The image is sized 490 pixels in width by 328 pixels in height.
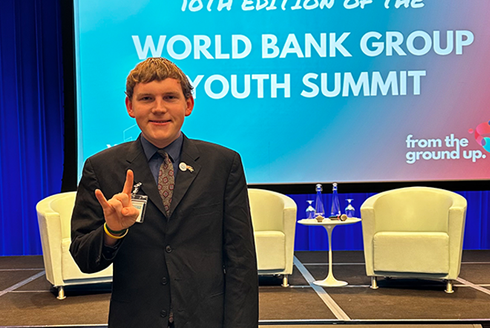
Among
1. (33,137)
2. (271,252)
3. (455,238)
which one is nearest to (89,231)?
(271,252)

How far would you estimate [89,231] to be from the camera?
1.48 meters

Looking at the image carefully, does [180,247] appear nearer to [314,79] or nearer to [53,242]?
[53,242]

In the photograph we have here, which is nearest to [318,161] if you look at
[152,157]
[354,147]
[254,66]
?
[354,147]

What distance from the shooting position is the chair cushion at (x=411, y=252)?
178 inches

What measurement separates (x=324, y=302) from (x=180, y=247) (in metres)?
2.95

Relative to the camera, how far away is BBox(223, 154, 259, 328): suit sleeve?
5.00 ft

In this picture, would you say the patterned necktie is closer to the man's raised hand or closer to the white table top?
the man's raised hand

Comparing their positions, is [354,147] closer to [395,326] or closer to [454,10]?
[454,10]

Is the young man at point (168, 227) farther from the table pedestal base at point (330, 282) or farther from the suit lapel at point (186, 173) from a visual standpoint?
the table pedestal base at point (330, 282)

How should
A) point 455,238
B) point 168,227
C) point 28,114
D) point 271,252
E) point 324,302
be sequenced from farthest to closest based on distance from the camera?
point 28,114, point 271,252, point 455,238, point 324,302, point 168,227

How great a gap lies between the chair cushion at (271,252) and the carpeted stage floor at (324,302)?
20cm

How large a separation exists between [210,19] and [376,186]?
97.1 inches

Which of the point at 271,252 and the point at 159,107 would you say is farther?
the point at 271,252

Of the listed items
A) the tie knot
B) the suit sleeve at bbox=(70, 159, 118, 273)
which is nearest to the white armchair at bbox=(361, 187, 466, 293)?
the tie knot
